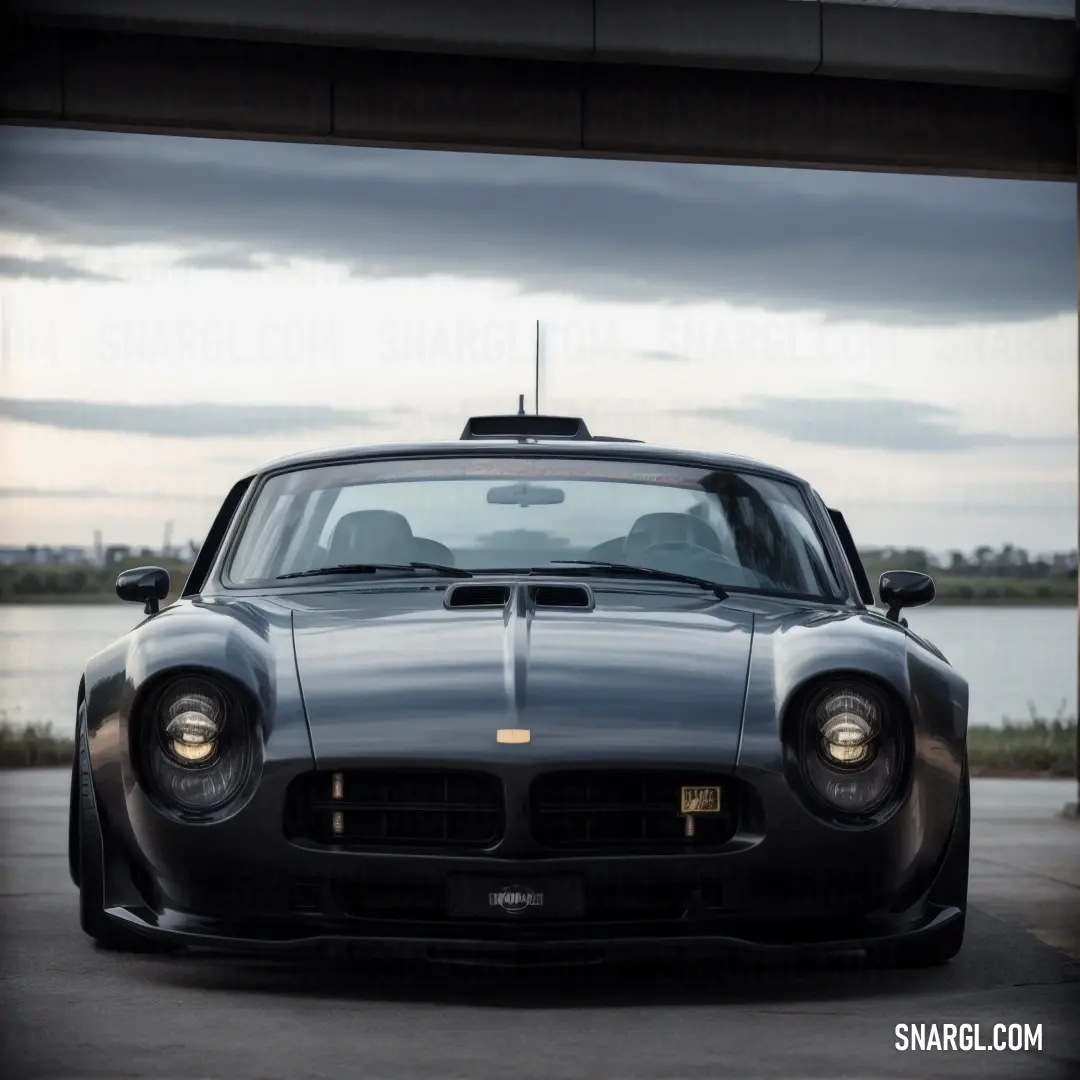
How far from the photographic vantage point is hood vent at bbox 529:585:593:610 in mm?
4844

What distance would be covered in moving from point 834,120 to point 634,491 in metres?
6.62

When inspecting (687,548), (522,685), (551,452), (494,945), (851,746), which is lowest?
(494,945)

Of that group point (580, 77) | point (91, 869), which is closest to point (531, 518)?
point (91, 869)

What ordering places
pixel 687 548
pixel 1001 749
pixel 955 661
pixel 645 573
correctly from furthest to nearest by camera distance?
pixel 955 661 < pixel 1001 749 < pixel 687 548 < pixel 645 573

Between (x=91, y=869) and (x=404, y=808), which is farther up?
(x=404, y=808)

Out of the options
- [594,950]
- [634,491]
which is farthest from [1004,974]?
[634,491]

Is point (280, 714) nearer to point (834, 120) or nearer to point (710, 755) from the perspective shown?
point (710, 755)

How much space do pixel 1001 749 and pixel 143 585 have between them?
10.4 m

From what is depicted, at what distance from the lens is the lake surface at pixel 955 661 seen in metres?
18.9

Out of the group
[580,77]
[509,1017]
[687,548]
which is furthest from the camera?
[580,77]

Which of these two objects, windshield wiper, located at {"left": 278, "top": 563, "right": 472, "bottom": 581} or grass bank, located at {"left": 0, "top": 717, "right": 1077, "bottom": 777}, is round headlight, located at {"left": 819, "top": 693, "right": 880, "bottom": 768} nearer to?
windshield wiper, located at {"left": 278, "top": 563, "right": 472, "bottom": 581}

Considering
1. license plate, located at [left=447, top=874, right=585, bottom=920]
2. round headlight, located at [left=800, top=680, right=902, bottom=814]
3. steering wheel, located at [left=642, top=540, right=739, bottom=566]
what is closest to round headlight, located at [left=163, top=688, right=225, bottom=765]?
license plate, located at [left=447, top=874, right=585, bottom=920]

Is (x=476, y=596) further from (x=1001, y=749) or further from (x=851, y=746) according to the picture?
(x=1001, y=749)

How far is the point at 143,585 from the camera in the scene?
571 centimetres
